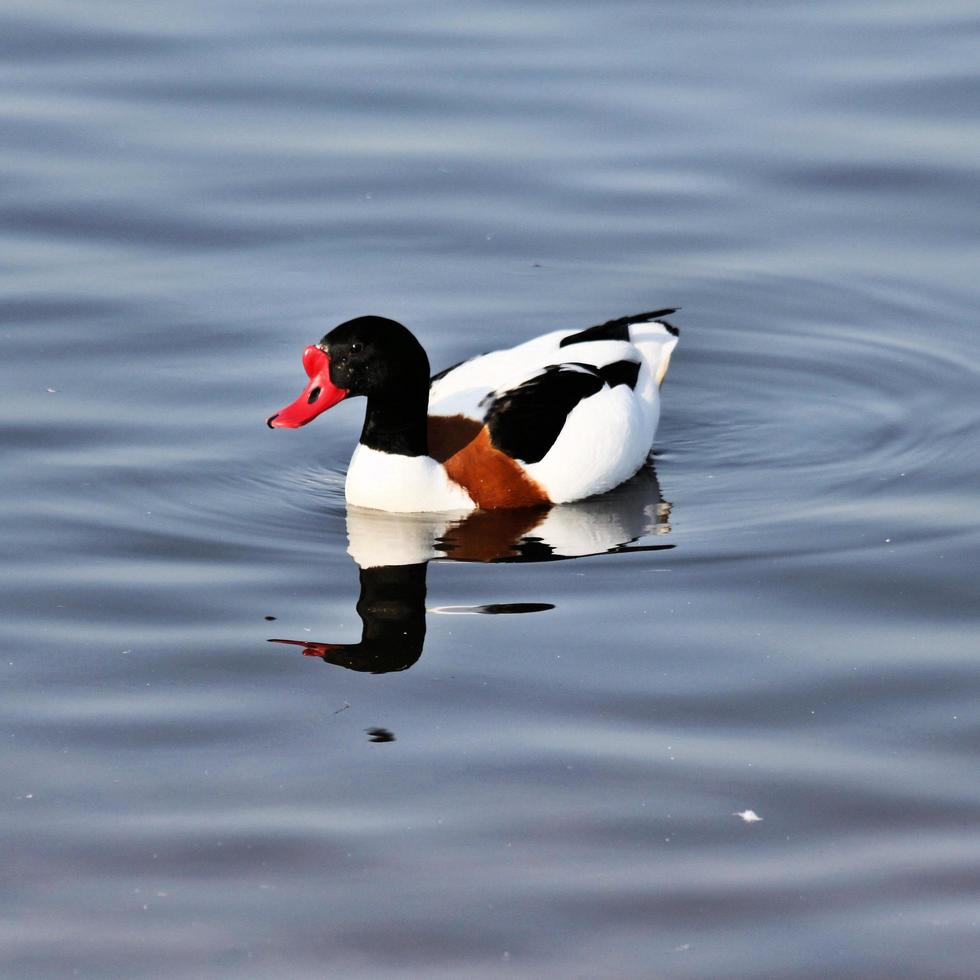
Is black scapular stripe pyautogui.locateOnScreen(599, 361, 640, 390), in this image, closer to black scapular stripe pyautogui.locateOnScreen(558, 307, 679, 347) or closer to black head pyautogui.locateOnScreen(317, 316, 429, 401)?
black scapular stripe pyautogui.locateOnScreen(558, 307, 679, 347)

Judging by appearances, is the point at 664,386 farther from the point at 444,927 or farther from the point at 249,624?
the point at 444,927

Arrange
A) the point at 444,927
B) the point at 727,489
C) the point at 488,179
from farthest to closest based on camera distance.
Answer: the point at 488,179
the point at 727,489
the point at 444,927

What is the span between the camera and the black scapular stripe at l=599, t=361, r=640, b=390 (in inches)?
358

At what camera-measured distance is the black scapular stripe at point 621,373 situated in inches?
358

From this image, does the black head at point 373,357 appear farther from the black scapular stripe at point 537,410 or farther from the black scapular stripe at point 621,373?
the black scapular stripe at point 621,373

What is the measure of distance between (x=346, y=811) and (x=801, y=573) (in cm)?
236

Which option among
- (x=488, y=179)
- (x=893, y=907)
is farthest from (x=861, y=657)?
(x=488, y=179)

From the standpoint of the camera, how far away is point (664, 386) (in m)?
9.96

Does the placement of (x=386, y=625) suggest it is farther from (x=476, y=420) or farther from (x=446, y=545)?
(x=476, y=420)

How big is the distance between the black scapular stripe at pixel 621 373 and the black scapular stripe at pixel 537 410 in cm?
13

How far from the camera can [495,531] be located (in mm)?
8164

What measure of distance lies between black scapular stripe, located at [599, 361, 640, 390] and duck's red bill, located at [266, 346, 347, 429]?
141 centimetres

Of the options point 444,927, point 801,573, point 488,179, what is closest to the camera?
point 444,927

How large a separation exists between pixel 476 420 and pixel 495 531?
0.67 m
